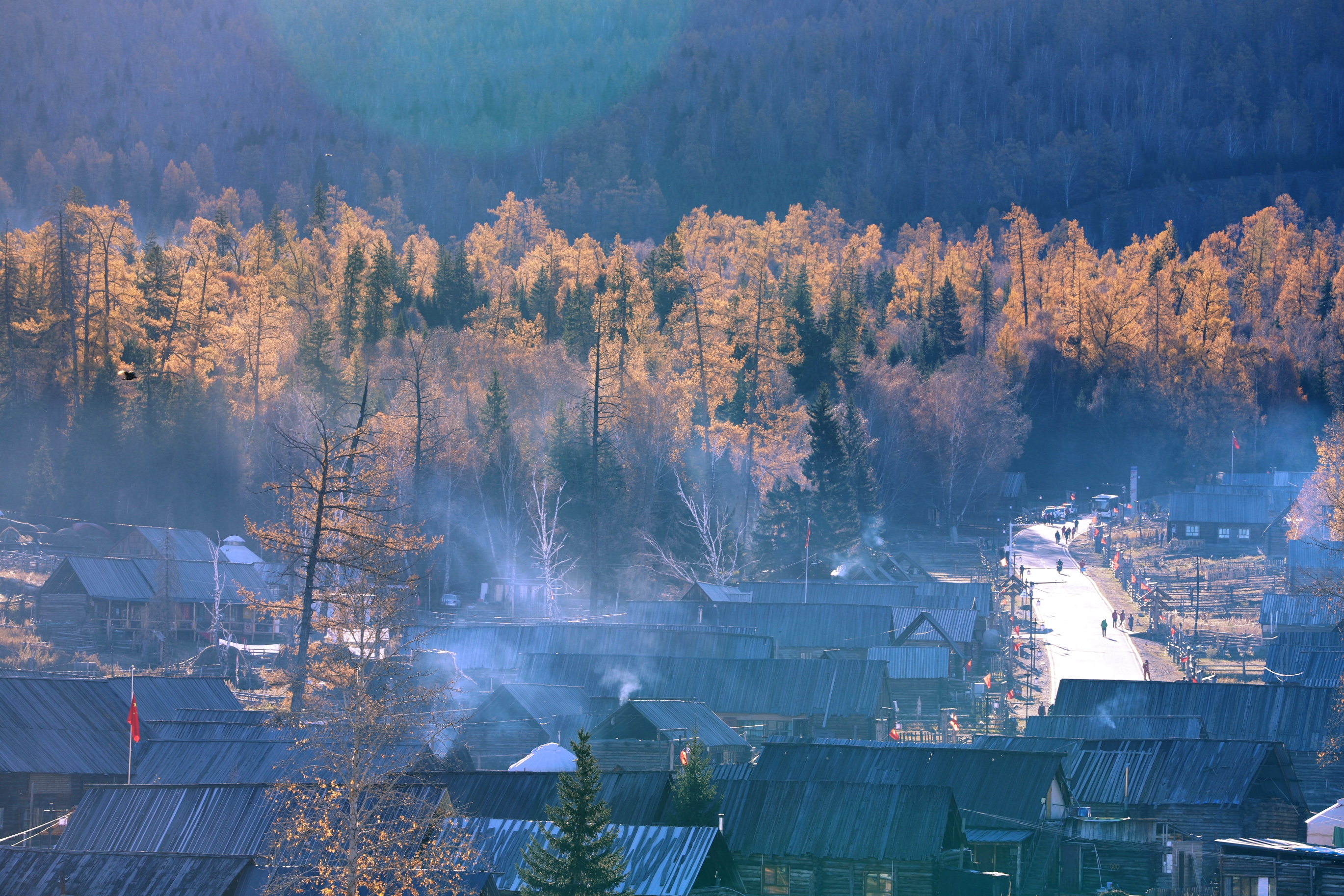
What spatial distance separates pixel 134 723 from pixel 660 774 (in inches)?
522

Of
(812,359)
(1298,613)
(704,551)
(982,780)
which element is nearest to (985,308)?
(812,359)

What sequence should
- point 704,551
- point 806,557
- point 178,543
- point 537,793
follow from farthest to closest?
point 704,551 → point 178,543 → point 806,557 → point 537,793

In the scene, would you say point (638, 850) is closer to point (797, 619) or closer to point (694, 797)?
point (694, 797)

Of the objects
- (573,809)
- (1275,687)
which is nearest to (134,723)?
(573,809)

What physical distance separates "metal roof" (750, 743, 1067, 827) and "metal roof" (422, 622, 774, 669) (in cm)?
1810

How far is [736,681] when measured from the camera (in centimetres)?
5278

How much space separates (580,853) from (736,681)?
1106 inches

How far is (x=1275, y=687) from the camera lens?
153 feet

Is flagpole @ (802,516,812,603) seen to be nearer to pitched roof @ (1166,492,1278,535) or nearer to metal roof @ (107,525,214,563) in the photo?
pitched roof @ (1166,492,1278,535)

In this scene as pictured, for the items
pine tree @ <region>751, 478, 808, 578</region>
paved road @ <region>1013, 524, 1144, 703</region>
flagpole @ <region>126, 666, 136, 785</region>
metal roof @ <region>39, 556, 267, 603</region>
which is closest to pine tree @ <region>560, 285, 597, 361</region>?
pine tree @ <region>751, 478, 808, 578</region>

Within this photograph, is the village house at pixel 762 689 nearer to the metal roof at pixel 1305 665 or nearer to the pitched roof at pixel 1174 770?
the pitched roof at pixel 1174 770

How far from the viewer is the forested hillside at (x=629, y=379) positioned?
78375mm

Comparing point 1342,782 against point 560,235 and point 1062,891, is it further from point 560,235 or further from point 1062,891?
point 560,235

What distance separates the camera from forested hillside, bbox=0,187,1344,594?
78.4 m
